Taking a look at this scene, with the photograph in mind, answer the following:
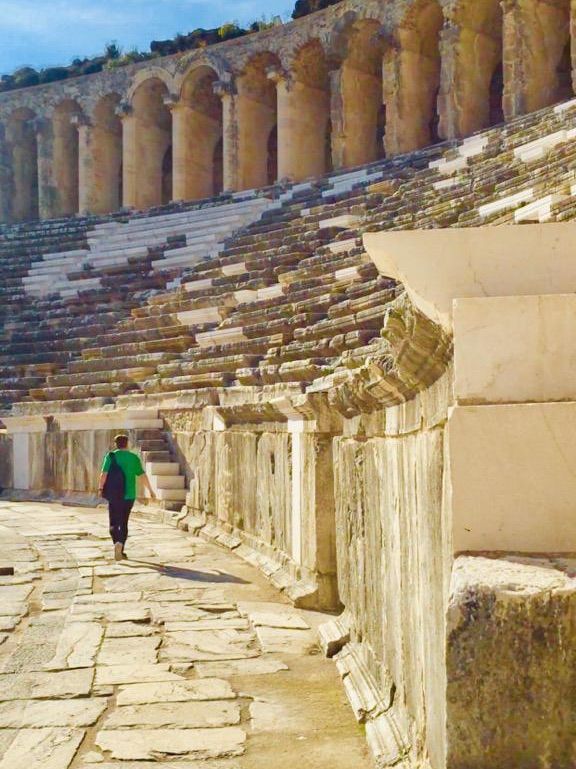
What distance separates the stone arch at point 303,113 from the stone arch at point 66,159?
270 inches

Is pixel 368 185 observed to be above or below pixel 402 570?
above

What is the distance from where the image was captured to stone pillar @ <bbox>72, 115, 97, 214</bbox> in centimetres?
2628

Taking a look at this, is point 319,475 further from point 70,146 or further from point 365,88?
point 70,146

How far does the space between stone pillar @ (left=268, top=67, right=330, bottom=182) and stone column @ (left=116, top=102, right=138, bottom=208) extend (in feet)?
14.6

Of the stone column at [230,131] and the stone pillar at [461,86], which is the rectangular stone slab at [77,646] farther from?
the stone column at [230,131]

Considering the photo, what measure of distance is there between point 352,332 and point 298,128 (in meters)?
14.4

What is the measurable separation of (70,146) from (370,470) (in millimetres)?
25479

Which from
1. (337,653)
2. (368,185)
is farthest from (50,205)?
(337,653)

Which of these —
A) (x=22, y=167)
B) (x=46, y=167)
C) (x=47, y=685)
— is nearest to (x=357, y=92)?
(x=46, y=167)

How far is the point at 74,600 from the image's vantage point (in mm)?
6227

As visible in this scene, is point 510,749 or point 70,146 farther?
point 70,146

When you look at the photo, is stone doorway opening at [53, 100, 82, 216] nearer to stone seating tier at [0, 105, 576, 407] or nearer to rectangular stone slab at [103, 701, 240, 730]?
stone seating tier at [0, 105, 576, 407]

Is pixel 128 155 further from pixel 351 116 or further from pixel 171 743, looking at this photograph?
pixel 171 743

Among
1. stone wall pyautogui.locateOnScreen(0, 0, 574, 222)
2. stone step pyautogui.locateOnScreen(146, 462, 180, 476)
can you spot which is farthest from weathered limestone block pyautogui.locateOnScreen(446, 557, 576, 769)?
stone wall pyautogui.locateOnScreen(0, 0, 574, 222)
